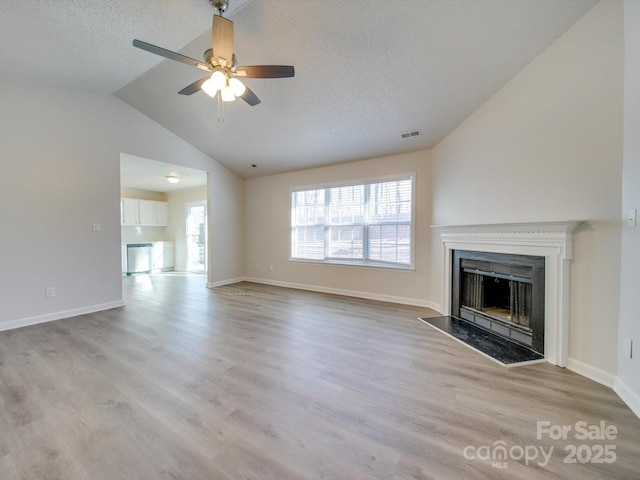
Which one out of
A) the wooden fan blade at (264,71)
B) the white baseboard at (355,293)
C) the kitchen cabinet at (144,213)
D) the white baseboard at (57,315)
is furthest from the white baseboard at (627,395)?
the kitchen cabinet at (144,213)

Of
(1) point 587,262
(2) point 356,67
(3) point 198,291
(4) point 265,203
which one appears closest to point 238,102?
(2) point 356,67

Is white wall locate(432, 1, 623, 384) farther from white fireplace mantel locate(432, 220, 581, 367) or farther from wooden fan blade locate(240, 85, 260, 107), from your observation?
wooden fan blade locate(240, 85, 260, 107)

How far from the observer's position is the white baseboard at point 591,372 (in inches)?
79.9

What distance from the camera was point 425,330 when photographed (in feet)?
10.5

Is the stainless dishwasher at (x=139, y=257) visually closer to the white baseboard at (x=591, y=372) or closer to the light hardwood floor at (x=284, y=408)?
the light hardwood floor at (x=284, y=408)

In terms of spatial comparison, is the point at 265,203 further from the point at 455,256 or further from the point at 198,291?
the point at 455,256

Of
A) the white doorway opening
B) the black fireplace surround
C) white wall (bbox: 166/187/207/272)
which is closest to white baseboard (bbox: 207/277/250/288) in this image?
the white doorway opening

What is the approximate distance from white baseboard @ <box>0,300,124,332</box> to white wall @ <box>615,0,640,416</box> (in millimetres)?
5778

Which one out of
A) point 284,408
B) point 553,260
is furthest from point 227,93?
A: point 553,260

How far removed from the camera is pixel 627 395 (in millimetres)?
1830

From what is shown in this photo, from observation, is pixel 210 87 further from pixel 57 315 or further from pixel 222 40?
pixel 57 315

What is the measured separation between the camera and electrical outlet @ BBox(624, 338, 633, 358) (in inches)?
71.8

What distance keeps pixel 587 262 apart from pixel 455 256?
1.48m

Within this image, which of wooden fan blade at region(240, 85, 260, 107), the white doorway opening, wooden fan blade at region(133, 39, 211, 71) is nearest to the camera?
wooden fan blade at region(133, 39, 211, 71)
